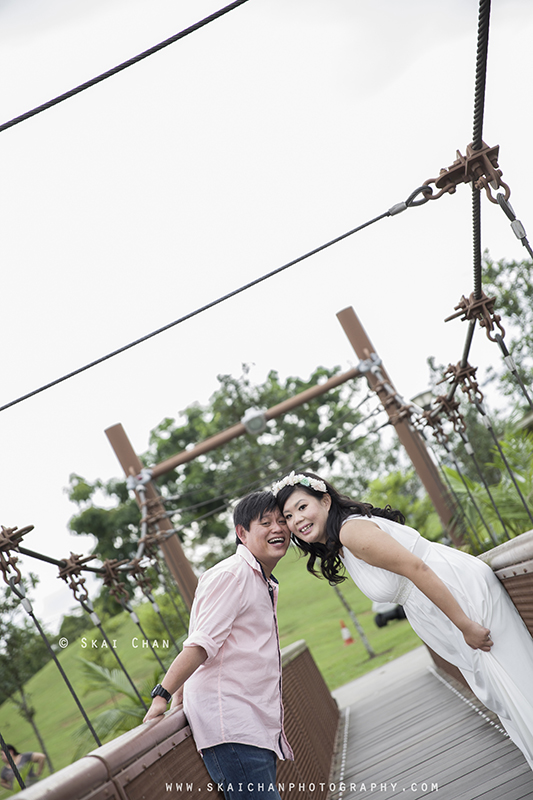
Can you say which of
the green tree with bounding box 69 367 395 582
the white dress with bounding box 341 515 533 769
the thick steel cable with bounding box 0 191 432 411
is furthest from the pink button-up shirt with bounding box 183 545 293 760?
the green tree with bounding box 69 367 395 582

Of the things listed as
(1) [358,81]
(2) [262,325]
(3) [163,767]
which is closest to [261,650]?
(3) [163,767]

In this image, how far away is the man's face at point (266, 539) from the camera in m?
2.38

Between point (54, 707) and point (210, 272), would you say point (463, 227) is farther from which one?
point (54, 707)

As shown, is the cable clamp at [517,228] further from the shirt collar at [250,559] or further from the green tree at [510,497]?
the green tree at [510,497]

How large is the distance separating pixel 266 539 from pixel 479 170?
183cm

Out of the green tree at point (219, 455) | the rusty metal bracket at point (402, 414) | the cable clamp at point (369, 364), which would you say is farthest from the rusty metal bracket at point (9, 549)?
the green tree at point (219, 455)

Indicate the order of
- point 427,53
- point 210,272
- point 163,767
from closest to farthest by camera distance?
point 163,767
point 427,53
point 210,272

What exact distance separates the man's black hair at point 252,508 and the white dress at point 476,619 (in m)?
0.33

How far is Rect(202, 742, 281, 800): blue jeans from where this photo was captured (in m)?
2.00

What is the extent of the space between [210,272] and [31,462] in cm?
1385

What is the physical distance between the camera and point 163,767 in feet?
6.00

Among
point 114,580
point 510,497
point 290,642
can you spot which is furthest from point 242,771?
point 290,642

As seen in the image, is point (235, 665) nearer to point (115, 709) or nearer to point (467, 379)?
point (467, 379)

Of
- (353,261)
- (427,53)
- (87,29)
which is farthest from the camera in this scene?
(353,261)
